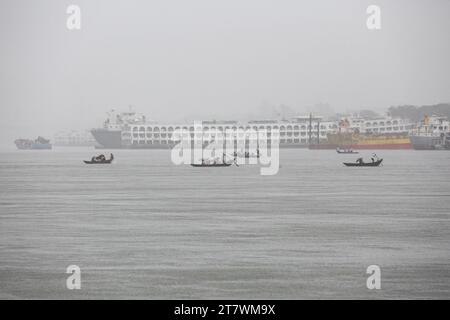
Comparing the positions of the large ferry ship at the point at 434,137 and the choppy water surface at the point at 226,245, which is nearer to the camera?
the choppy water surface at the point at 226,245

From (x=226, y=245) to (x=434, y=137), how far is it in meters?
160

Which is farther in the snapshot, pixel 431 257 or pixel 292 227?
pixel 292 227

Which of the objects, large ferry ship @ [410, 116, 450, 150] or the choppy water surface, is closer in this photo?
the choppy water surface

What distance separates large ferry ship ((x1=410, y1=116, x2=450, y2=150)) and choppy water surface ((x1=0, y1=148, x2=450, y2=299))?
135 metres

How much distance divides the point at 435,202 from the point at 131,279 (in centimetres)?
2449

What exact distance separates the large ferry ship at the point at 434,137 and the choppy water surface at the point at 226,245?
135m

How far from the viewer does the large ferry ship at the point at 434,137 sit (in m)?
178

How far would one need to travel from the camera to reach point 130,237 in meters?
27.9

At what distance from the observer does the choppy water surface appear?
19.8 meters

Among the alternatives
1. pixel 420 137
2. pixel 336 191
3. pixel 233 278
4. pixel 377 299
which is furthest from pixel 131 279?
pixel 420 137

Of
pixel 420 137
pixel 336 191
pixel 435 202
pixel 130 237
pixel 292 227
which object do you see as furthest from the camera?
pixel 420 137

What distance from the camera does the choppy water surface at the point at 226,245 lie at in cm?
1978

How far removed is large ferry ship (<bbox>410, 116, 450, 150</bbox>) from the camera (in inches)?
7013
